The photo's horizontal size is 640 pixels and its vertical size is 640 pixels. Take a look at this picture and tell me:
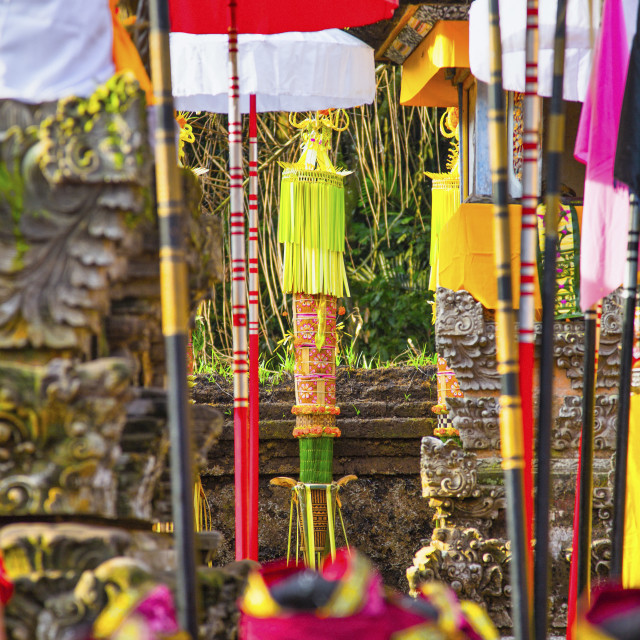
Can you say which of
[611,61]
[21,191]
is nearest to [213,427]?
[21,191]

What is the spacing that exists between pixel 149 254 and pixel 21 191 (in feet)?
0.69

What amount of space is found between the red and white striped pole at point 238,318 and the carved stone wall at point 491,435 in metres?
1.62

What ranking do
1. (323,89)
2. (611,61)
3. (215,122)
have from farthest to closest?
(215,122), (323,89), (611,61)

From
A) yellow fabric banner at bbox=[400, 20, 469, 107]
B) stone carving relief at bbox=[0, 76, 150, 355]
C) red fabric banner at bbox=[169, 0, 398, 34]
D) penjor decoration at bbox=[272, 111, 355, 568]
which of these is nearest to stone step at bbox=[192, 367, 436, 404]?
penjor decoration at bbox=[272, 111, 355, 568]

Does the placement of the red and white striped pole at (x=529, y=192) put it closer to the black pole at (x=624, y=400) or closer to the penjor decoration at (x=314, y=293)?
the black pole at (x=624, y=400)

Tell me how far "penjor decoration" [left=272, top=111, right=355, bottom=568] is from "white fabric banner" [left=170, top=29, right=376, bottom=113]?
0.72 m

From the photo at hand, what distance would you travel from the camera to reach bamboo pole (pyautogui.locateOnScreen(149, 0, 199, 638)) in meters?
1.22

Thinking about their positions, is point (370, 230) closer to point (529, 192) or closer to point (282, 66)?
point (282, 66)

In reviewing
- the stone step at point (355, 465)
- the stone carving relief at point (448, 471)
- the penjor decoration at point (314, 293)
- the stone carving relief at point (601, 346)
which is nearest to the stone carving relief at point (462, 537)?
the stone carving relief at point (448, 471)

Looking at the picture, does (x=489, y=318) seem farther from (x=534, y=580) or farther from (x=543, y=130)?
(x=534, y=580)

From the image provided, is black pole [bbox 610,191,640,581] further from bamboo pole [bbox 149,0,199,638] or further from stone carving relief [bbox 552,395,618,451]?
stone carving relief [bbox 552,395,618,451]

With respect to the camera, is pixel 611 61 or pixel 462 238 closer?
pixel 611 61

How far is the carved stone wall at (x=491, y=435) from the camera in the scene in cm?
370

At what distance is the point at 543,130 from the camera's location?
384 centimetres
